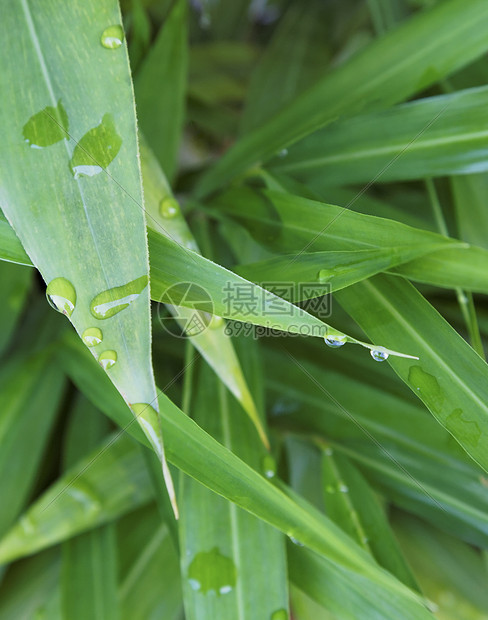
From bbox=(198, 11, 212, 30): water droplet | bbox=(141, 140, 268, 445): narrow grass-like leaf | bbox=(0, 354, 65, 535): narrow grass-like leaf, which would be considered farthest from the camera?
bbox=(198, 11, 212, 30): water droplet

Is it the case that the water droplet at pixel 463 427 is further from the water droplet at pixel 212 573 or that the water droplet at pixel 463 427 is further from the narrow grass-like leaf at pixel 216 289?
the water droplet at pixel 212 573

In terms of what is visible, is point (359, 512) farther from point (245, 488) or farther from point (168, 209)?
point (168, 209)

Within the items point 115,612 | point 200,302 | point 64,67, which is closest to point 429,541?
point 115,612

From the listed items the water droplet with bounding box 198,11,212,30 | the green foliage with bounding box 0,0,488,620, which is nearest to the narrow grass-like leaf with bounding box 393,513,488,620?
the green foliage with bounding box 0,0,488,620

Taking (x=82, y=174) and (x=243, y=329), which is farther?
(x=243, y=329)

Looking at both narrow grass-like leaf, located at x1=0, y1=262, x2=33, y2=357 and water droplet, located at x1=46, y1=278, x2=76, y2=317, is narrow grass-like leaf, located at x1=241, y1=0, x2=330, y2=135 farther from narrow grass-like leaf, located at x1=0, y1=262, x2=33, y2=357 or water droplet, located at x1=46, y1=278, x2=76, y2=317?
Result: water droplet, located at x1=46, y1=278, x2=76, y2=317

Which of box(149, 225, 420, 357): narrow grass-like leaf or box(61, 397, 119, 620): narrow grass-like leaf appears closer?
box(149, 225, 420, 357): narrow grass-like leaf

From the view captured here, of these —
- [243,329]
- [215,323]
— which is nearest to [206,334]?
[215,323]
